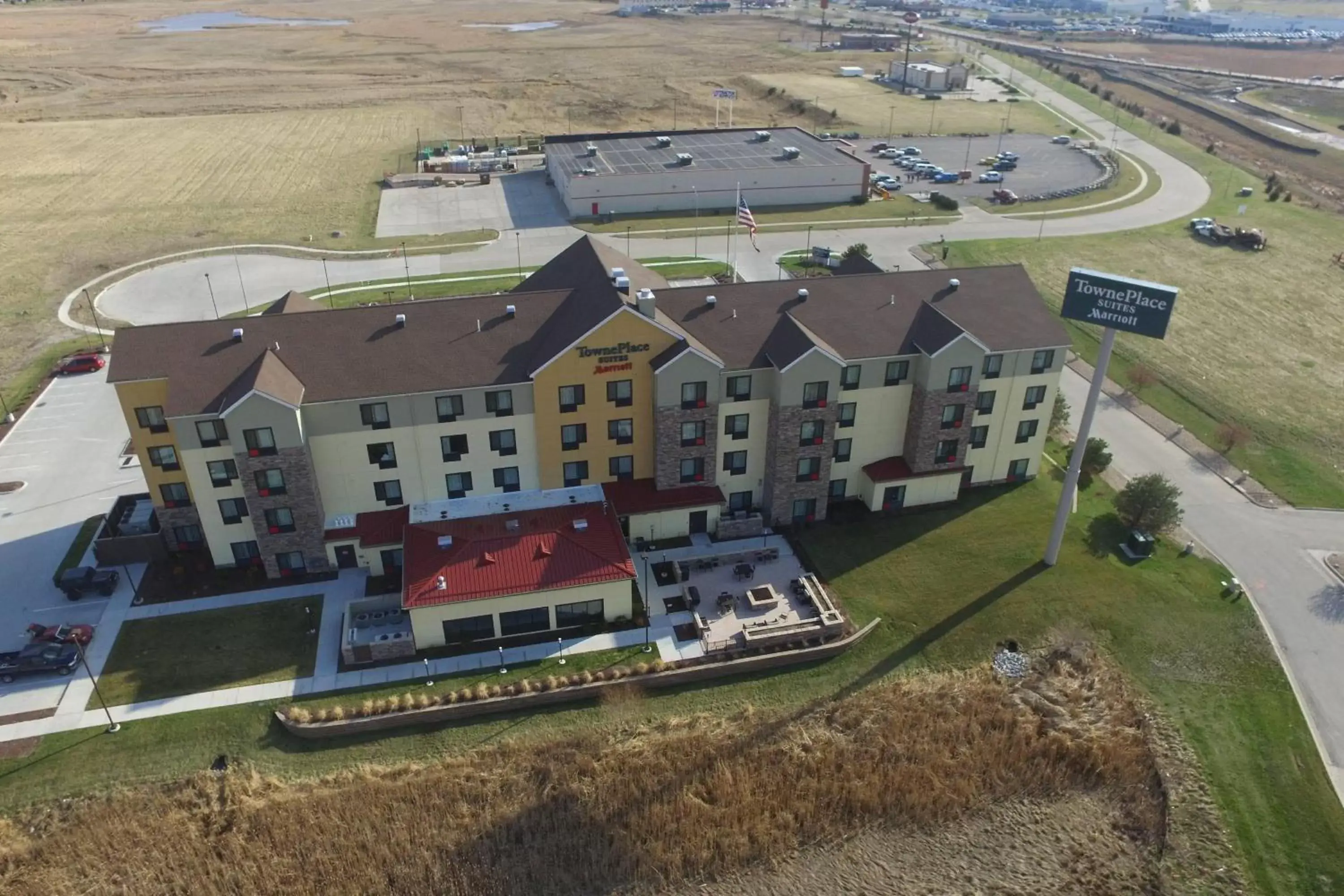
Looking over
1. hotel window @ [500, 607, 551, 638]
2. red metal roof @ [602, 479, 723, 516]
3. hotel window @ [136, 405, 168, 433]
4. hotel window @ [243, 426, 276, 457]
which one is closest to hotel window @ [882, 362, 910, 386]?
red metal roof @ [602, 479, 723, 516]

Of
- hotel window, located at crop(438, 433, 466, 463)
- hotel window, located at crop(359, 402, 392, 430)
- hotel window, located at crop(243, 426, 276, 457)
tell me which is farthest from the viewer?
hotel window, located at crop(438, 433, 466, 463)

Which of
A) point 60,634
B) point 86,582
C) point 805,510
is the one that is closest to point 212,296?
point 86,582

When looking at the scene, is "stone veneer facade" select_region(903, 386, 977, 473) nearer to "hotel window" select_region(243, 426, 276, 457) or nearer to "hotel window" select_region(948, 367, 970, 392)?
"hotel window" select_region(948, 367, 970, 392)

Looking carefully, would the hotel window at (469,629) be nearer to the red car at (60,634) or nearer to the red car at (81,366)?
the red car at (60,634)

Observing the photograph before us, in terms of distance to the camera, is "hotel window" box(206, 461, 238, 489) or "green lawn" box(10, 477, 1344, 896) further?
"hotel window" box(206, 461, 238, 489)

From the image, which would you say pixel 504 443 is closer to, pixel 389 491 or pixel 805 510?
pixel 389 491

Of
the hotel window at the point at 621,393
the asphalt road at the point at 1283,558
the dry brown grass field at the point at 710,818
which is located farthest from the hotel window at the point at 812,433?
the asphalt road at the point at 1283,558
